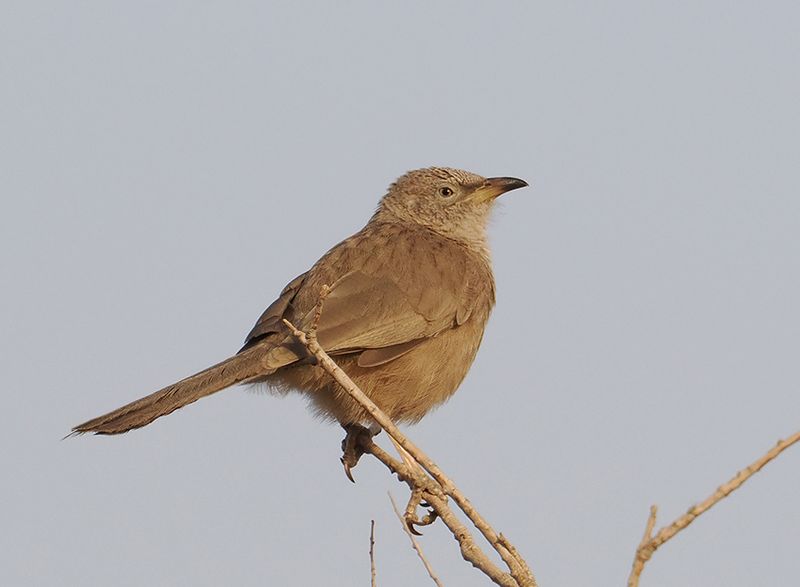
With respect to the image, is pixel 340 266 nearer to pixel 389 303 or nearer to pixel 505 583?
pixel 389 303

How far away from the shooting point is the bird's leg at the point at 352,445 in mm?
6461

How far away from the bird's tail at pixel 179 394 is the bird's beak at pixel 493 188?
263 centimetres

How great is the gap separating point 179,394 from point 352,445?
1.32 m

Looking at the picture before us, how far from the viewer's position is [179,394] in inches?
217

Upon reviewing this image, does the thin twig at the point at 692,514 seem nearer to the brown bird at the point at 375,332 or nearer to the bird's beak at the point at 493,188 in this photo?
the brown bird at the point at 375,332

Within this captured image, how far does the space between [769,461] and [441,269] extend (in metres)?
3.77

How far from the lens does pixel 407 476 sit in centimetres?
560

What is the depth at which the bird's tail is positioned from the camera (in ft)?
17.2

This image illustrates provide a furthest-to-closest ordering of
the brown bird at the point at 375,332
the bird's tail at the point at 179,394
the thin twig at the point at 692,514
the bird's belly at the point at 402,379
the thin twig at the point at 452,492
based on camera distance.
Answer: the bird's belly at the point at 402,379 → the brown bird at the point at 375,332 → the bird's tail at the point at 179,394 → the thin twig at the point at 452,492 → the thin twig at the point at 692,514

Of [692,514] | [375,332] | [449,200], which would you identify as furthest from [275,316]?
[692,514]

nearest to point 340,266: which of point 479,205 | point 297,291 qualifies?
point 297,291

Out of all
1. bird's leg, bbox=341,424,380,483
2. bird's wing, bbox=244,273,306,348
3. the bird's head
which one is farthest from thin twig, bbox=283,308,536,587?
the bird's head

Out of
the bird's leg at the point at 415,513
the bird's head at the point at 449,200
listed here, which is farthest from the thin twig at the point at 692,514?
the bird's head at the point at 449,200

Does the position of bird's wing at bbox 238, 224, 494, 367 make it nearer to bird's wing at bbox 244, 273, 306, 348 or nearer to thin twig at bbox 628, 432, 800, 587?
bird's wing at bbox 244, 273, 306, 348
